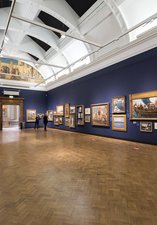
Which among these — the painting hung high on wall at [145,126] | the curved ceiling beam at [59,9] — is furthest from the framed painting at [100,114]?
the curved ceiling beam at [59,9]

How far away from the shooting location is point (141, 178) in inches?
132

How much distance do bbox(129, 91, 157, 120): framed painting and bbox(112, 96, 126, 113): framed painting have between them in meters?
0.52

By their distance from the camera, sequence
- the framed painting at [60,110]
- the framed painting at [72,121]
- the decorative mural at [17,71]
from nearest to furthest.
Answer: the framed painting at [72,121], the framed painting at [60,110], the decorative mural at [17,71]

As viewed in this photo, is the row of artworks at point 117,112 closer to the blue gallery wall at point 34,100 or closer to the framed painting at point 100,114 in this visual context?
the framed painting at point 100,114

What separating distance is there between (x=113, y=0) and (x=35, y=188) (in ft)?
27.5

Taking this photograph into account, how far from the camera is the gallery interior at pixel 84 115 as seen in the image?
240cm

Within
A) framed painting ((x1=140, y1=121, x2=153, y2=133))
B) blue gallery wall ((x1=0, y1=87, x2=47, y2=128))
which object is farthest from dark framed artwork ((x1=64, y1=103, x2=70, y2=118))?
framed painting ((x1=140, y1=121, x2=153, y2=133))

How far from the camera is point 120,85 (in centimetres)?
909

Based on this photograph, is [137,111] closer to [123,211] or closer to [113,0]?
[113,0]

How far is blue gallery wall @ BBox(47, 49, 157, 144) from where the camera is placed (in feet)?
24.6

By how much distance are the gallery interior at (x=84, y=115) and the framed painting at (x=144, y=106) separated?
0.16 ft

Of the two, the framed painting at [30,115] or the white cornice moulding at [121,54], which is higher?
Result: the white cornice moulding at [121,54]

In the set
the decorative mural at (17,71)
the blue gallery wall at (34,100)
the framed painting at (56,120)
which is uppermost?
the decorative mural at (17,71)

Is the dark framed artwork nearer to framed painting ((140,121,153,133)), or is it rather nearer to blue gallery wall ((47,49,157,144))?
blue gallery wall ((47,49,157,144))
